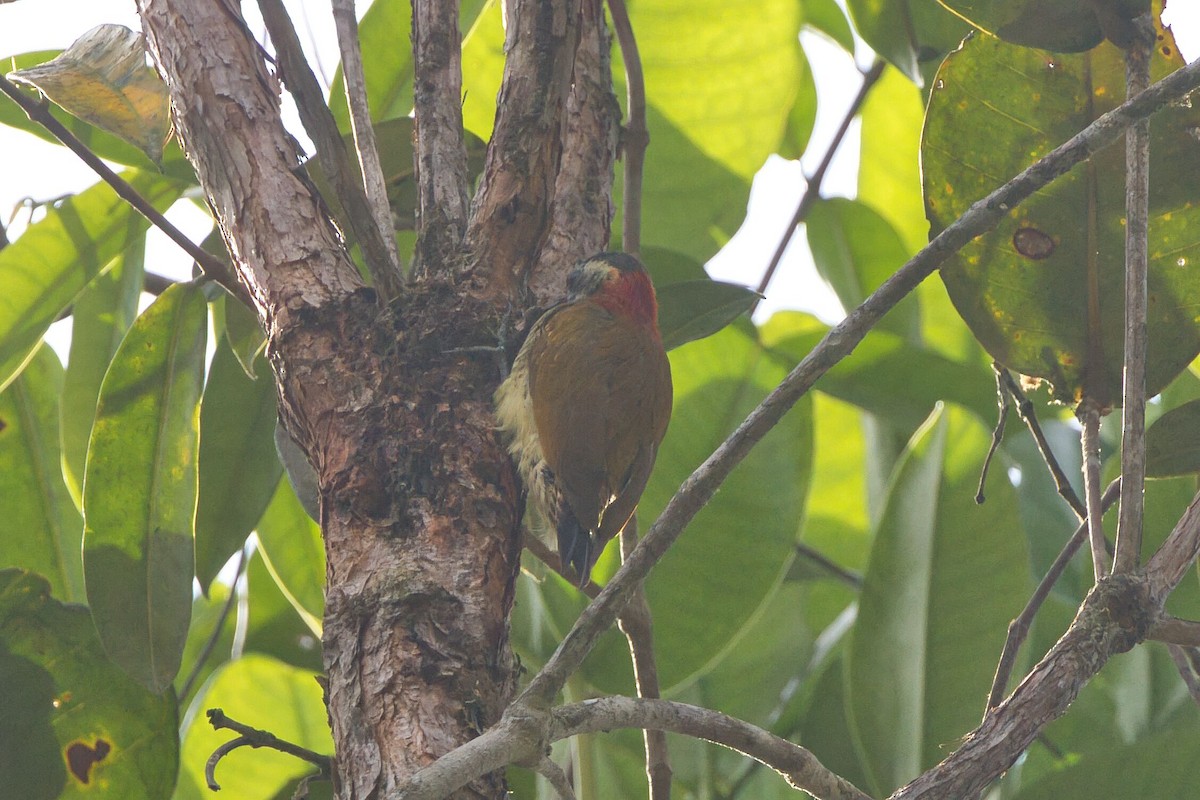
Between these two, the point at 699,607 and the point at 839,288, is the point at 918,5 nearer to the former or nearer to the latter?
the point at 839,288

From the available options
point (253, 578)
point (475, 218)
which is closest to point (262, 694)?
point (253, 578)

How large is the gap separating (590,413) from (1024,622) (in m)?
0.85

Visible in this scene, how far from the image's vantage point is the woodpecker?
78.7 inches

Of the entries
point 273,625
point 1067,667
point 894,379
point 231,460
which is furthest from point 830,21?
point 1067,667

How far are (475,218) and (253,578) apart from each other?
1380 mm

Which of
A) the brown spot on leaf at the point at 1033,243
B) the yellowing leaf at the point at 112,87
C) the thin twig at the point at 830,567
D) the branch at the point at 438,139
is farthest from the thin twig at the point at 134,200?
the thin twig at the point at 830,567

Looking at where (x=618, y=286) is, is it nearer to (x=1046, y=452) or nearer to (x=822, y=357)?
(x=1046, y=452)

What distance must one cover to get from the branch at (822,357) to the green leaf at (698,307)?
0.86 m

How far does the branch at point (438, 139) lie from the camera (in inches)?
60.3

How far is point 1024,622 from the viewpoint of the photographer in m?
1.54

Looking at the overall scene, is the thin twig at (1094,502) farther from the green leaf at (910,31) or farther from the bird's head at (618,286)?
the green leaf at (910,31)

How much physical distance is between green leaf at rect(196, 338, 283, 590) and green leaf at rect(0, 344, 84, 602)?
51 cm

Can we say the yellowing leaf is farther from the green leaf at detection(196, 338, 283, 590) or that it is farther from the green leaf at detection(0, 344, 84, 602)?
the green leaf at detection(0, 344, 84, 602)

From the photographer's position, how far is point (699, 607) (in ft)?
6.57
